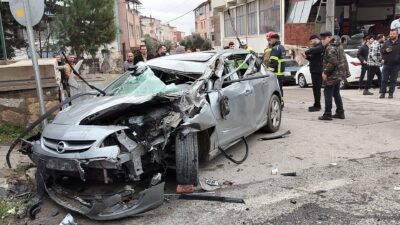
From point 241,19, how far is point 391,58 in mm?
33239

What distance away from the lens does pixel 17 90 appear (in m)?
6.94

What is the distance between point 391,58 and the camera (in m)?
10.9

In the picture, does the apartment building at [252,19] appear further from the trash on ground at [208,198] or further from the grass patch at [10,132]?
the trash on ground at [208,198]

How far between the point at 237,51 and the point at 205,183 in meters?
2.72

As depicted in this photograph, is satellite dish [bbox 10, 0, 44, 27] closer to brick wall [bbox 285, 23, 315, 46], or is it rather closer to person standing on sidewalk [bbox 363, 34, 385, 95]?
person standing on sidewalk [bbox 363, 34, 385, 95]

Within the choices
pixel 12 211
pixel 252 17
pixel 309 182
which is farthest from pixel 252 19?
pixel 12 211

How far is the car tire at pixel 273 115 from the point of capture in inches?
277

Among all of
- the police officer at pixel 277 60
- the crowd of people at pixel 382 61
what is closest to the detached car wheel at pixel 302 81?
the crowd of people at pixel 382 61

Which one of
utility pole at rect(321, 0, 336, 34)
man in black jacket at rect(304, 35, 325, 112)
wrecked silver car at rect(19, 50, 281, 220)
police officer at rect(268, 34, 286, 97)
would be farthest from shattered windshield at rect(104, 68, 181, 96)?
utility pole at rect(321, 0, 336, 34)

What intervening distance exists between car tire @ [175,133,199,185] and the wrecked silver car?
1 cm

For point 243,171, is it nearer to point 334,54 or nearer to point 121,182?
point 121,182

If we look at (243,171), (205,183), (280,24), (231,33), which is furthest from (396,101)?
(231,33)

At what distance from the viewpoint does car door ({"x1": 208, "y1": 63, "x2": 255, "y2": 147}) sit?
519cm

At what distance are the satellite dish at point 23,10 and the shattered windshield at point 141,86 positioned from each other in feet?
4.64
